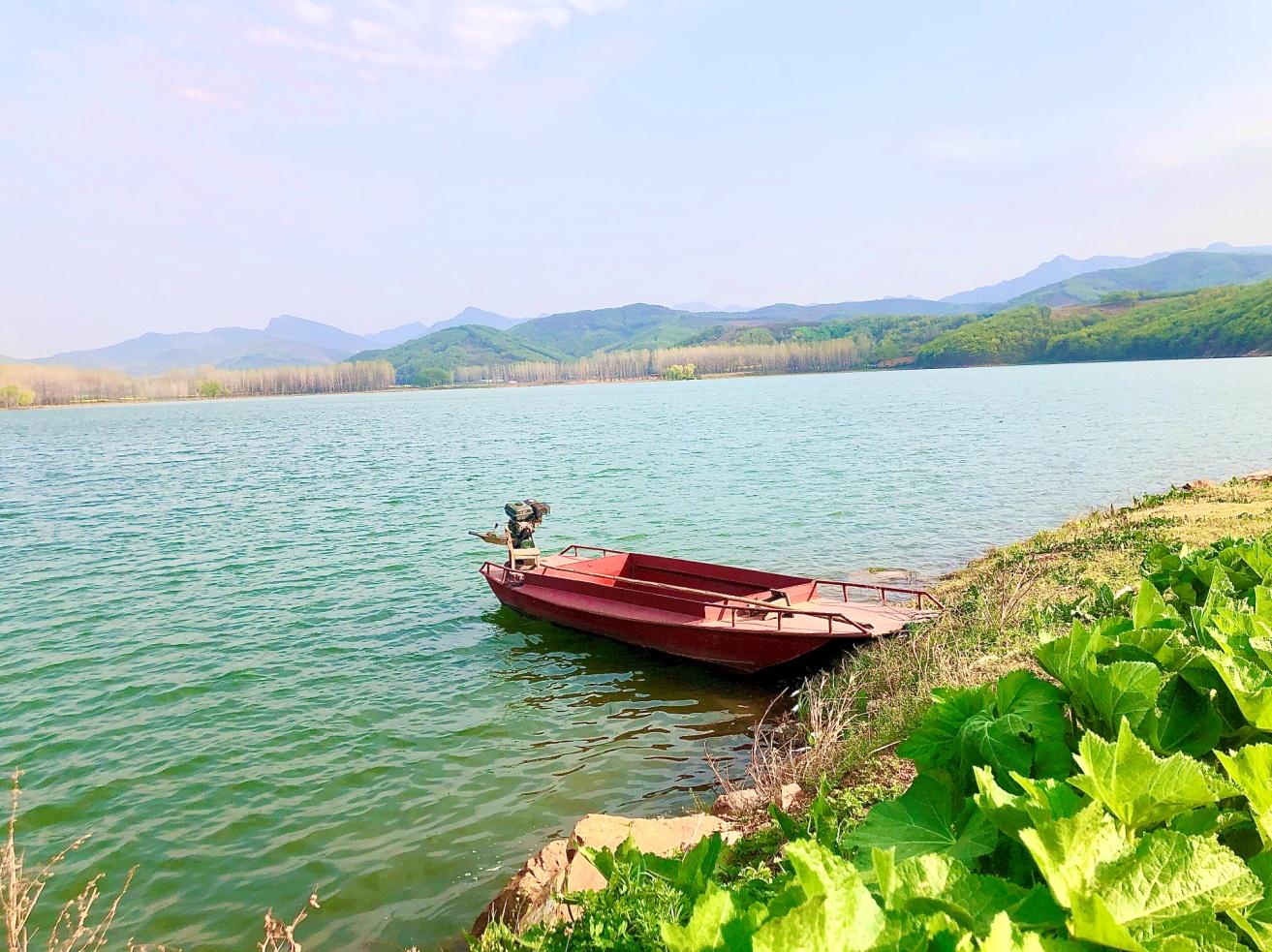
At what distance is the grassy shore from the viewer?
3865 millimetres

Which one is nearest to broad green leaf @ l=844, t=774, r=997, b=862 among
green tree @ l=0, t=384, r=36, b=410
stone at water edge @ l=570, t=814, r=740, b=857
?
stone at water edge @ l=570, t=814, r=740, b=857

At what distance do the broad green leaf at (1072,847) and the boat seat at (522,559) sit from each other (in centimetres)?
1607

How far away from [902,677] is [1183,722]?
787 cm

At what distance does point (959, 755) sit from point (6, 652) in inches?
743

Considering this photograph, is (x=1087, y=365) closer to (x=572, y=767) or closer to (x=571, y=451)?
(x=571, y=451)

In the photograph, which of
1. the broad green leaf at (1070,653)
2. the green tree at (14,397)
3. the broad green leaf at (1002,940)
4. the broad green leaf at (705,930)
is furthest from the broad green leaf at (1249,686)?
the green tree at (14,397)

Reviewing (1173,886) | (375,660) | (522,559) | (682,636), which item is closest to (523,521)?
(522,559)

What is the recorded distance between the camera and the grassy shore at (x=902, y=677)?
387cm

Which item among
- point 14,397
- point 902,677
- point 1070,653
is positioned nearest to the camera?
point 1070,653

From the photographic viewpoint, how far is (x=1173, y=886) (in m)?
1.43

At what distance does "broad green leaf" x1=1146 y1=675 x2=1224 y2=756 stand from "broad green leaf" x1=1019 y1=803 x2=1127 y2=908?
117 centimetres

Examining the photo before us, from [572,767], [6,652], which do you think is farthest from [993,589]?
[6,652]

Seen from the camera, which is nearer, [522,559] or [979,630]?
[979,630]

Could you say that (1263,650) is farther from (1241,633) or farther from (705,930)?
(705,930)
